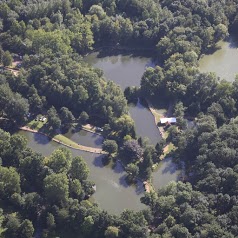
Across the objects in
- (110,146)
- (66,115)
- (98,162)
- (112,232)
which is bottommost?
(112,232)

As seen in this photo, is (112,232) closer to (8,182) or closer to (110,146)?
(8,182)

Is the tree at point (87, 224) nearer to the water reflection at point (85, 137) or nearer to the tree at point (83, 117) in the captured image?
the water reflection at point (85, 137)

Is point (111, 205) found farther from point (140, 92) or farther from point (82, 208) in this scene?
point (140, 92)

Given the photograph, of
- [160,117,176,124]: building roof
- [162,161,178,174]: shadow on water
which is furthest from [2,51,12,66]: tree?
[162,161,178,174]: shadow on water

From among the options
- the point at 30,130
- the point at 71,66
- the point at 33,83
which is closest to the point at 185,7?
the point at 71,66

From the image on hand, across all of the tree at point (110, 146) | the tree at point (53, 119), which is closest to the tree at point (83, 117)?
the tree at point (53, 119)

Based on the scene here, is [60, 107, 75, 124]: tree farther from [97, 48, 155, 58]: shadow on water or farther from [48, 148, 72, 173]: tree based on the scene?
[97, 48, 155, 58]: shadow on water

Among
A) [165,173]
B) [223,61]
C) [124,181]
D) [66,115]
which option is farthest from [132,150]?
[223,61]
